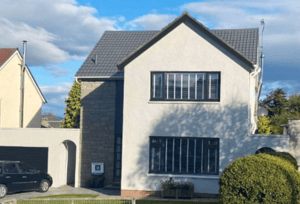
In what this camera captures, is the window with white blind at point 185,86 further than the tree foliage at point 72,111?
No

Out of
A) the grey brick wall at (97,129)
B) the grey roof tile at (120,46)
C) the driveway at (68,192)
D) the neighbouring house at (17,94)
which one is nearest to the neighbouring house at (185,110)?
the driveway at (68,192)

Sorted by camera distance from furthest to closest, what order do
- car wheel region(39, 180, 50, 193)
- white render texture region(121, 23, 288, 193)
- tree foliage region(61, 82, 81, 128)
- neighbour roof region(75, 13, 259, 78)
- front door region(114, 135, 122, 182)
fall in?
tree foliage region(61, 82, 81, 128) → front door region(114, 135, 122, 182) → neighbour roof region(75, 13, 259, 78) → car wheel region(39, 180, 50, 193) → white render texture region(121, 23, 288, 193)

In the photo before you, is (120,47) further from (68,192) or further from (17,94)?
(17,94)

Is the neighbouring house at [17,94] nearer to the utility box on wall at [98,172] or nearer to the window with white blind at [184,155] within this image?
the utility box on wall at [98,172]

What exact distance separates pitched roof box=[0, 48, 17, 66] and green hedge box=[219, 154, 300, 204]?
24201 mm

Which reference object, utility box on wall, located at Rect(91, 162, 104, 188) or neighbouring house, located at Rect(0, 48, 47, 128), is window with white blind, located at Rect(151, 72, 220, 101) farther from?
neighbouring house, located at Rect(0, 48, 47, 128)

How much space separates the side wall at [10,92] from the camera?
33.3 metres

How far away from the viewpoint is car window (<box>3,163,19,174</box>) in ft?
73.7

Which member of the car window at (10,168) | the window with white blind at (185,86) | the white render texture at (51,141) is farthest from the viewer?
the white render texture at (51,141)

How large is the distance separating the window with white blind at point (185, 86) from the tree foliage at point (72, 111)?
10875 mm

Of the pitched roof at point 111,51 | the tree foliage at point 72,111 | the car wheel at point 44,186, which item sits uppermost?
the pitched roof at point 111,51

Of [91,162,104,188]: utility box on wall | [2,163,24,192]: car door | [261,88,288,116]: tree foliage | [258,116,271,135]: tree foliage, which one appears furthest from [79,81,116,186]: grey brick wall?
[261,88,288,116]: tree foliage

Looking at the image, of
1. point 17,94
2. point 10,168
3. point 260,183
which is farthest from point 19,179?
point 17,94

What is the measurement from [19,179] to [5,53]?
1495 centimetres
